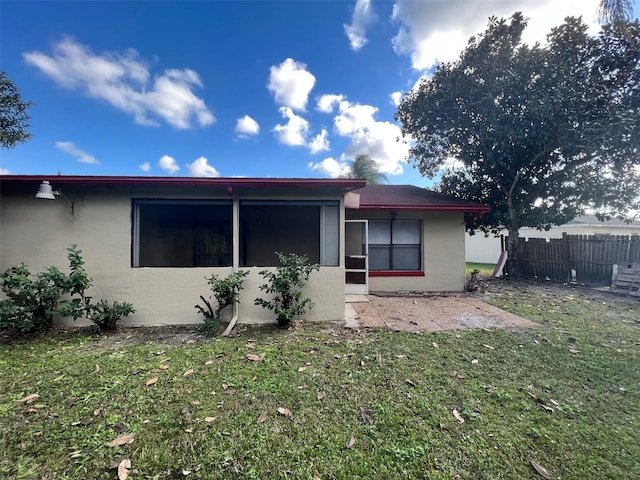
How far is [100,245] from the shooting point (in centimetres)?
496

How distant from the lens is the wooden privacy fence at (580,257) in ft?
27.5

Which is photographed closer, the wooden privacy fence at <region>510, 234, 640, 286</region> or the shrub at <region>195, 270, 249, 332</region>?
the shrub at <region>195, 270, 249, 332</region>

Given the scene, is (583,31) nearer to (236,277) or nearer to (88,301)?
(236,277)

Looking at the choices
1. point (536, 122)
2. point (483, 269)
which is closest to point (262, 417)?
point (536, 122)

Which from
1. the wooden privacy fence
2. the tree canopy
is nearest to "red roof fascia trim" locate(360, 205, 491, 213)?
the wooden privacy fence

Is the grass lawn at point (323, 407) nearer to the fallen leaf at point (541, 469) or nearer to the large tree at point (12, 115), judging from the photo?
the fallen leaf at point (541, 469)

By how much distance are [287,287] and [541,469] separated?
3.58 meters

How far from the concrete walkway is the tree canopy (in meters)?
12.4

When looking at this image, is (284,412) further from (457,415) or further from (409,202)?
(409,202)

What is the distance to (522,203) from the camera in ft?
34.3

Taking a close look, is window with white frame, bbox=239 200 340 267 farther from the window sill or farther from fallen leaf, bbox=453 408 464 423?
fallen leaf, bbox=453 408 464 423

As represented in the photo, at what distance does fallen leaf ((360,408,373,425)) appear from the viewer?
2.41 metres

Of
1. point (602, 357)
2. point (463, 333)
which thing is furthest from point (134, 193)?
point (602, 357)

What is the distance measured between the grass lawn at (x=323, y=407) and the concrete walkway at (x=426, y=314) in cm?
68
